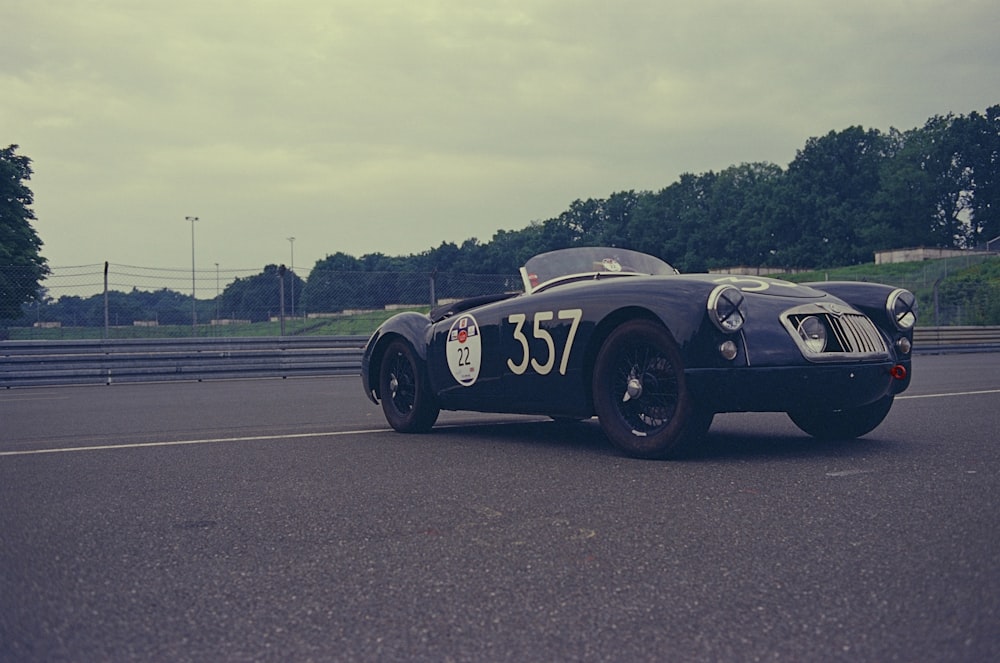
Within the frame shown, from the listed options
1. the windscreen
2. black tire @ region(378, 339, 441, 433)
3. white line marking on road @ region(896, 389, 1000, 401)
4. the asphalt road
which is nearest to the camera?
the asphalt road

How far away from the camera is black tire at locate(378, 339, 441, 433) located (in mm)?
6664

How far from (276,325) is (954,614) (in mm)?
16778

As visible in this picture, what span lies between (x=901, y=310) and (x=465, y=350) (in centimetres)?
261

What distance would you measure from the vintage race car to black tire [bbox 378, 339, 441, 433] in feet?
0.79

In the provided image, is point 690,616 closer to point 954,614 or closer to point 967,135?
point 954,614

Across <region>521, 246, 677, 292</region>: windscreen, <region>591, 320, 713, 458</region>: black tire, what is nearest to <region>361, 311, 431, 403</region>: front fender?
<region>521, 246, 677, 292</region>: windscreen

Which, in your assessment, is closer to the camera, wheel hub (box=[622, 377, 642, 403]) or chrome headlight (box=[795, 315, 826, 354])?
chrome headlight (box=[795, 315, 826, 354])

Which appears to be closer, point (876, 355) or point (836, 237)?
point (876, 355)

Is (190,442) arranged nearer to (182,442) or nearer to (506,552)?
(182,442)

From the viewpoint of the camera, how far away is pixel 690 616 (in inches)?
91.3

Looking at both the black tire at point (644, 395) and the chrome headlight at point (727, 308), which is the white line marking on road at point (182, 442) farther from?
the chrome headlight at point (727, 308)

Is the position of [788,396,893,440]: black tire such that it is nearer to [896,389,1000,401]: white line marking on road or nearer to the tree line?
[896,389,1000,401]: white line marking on road

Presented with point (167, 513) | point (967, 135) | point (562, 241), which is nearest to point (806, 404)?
point (167, 513)

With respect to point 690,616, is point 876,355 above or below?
above
